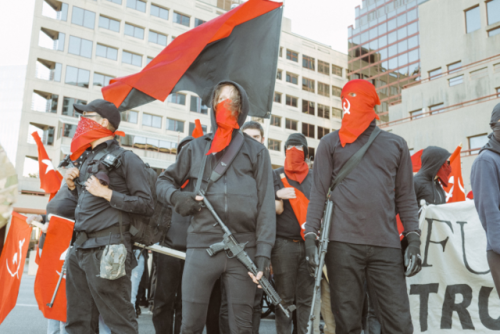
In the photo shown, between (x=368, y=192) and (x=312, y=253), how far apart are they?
0.61m

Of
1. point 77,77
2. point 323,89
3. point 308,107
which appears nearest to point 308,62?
point 323,89

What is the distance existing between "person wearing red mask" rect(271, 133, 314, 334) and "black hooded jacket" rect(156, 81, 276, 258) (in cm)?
118

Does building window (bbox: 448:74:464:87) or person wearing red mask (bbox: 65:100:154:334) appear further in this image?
building window (bbox: 448:74:464:87)

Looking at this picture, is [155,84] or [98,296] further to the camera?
[155,84]

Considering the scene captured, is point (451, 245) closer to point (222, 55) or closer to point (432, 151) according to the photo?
point (432, 151)

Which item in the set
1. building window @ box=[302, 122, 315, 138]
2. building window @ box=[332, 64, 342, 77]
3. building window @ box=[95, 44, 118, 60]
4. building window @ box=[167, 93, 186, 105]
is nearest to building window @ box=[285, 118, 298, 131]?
building window @ box=[302, 122, 315, 138]

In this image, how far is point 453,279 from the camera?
5.11 meters

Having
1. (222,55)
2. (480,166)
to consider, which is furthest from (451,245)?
(222,55)

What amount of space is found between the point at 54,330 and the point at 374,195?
344 cm

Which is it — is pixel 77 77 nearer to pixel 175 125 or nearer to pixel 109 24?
pixel 109 24

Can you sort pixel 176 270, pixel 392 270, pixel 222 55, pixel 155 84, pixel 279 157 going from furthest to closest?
pixel 279 157, pixel 222 55, pixel 155 84, pixel 176 270, pixel 392 270

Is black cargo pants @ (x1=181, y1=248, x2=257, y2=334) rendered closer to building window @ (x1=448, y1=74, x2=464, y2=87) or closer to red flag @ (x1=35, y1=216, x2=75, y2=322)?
red flag @ (x1=35, y1=216, x2=75, y2=322)

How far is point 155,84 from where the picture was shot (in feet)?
18.0

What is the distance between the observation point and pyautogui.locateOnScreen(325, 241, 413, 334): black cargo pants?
328cm
